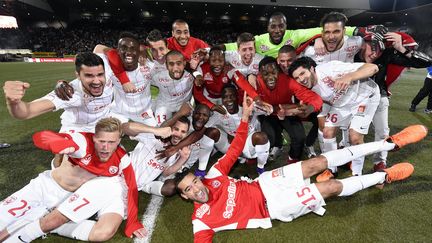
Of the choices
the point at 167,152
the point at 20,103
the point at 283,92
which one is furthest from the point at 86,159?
the point at 283,92

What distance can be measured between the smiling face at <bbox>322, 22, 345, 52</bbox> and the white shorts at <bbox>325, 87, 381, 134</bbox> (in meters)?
0.93

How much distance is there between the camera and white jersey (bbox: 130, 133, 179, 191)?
4.01 meters

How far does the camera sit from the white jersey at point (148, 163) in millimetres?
4012

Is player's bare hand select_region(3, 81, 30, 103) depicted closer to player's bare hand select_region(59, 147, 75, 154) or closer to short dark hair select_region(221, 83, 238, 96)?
player's bare hand select_region(59, 147, 75, 154)

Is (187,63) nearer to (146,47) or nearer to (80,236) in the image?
(146,47)

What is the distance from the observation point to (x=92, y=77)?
12.0 feet

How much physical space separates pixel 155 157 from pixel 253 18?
128ft

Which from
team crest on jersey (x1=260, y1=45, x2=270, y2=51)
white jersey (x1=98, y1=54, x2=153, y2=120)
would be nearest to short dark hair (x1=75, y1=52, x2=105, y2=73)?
white jersey (x1=98, y1=54, x2=153, y2=120)

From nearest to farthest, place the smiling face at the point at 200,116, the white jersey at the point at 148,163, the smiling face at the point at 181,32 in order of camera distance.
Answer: the white jersey at the point at 148,163, the smiling face at the point at 200,116, the smiling face at the point at 181,32

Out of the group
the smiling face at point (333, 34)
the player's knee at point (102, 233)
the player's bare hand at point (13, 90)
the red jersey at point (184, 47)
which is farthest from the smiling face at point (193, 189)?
the red jersey at point (184, 47)

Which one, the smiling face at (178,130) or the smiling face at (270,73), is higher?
the smiling face at (270,73)

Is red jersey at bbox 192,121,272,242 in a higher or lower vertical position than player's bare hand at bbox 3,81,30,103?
lower

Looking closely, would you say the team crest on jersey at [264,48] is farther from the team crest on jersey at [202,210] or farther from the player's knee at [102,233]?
the player's knee at [102,233]

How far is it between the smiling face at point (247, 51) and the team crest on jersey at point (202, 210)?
8.89ft
